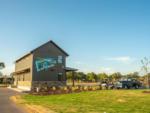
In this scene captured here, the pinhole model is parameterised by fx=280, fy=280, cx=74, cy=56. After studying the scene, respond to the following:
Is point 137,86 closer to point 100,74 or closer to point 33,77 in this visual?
point 33,77

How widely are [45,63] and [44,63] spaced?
0.70 feet

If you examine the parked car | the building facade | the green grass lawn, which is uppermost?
the building facade

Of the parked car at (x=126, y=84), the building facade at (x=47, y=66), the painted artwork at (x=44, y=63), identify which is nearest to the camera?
the parked car at (x=126, y=84)

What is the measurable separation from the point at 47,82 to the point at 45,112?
41.6 metres

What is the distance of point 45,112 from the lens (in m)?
16.5

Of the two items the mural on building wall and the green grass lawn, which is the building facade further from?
the green grass lawn

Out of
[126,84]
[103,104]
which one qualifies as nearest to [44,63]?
[126,84]

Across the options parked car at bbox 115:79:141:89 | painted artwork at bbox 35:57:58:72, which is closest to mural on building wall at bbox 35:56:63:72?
painted artwork at bbox 35:57:58:72

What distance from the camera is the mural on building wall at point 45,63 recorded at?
2290 inches

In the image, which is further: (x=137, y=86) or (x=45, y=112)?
(x=137, y=86)

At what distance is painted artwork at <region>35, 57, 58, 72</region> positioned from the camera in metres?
58.1

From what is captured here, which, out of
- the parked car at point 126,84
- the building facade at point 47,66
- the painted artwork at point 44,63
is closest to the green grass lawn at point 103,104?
the parked car at point 126,84

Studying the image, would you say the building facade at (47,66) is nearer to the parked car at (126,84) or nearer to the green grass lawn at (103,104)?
the parked car at (126,84)

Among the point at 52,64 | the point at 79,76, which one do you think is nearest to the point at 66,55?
the point at 52,64
